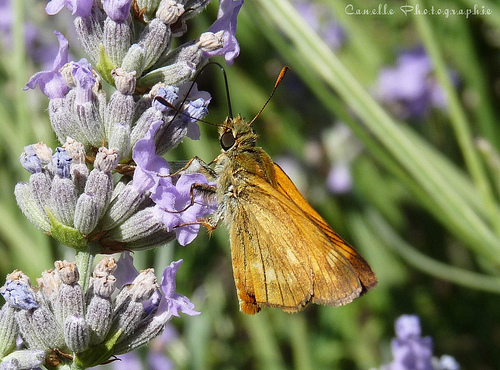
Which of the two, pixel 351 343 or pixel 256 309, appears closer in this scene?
pixel 256 309

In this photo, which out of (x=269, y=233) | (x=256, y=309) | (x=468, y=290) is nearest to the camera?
(x=256, y=309)

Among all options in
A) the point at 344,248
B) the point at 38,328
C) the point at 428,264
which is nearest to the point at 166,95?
the point at 38,328

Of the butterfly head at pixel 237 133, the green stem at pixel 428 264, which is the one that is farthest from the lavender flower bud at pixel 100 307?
the green stem at pixel 428 264

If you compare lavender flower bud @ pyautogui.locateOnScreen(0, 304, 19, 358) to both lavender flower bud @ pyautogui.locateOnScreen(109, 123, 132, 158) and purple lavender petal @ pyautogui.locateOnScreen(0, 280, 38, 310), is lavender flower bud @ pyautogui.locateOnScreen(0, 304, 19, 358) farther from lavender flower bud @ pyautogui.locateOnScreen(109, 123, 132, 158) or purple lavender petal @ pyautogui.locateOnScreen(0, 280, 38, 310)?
lavender flower bud @ pyautogui.locateOnScreen(109, 123, 132, 158)

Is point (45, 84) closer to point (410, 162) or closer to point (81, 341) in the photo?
point (81, 341)

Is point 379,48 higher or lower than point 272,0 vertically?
lower

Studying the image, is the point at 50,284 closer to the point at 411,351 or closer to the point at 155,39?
the point at 155,39

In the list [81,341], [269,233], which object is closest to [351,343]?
[269,233]
